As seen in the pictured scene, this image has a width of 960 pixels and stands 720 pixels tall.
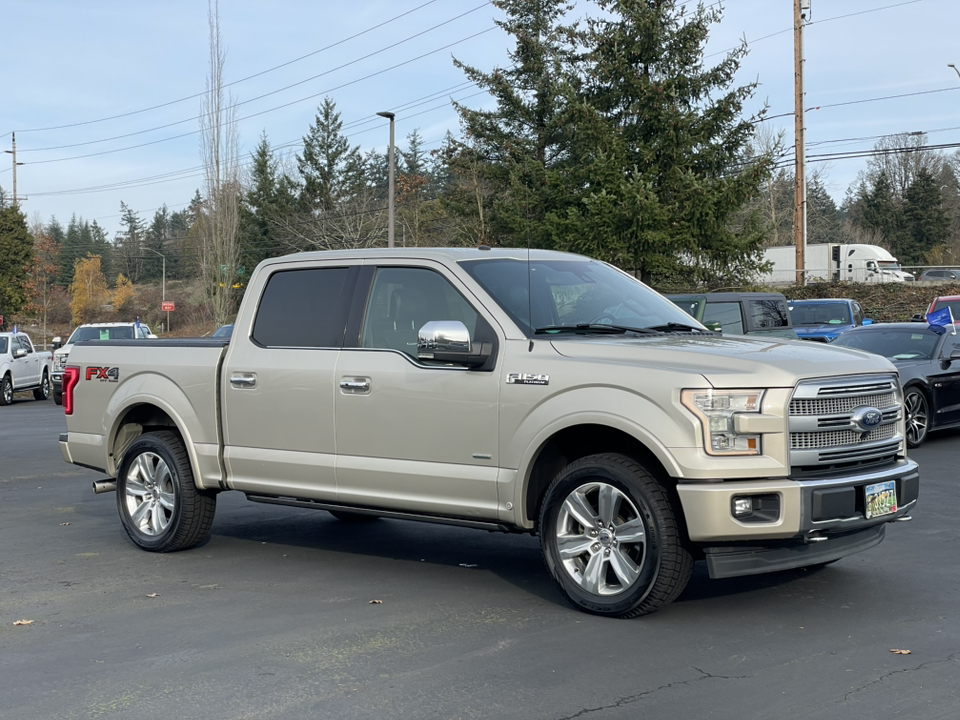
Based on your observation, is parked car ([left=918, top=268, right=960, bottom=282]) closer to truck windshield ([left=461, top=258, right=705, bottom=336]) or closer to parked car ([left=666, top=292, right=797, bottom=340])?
parked car ([left=666, top=292, right=797, bottom=340])

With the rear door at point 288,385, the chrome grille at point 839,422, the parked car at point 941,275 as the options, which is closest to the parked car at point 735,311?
the rear door at point 288,385

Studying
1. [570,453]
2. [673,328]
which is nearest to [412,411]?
[570,453]

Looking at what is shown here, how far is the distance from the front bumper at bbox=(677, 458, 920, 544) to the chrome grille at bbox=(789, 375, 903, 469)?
0.16 m

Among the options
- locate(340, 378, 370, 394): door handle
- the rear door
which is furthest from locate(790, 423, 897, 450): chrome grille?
the rear door

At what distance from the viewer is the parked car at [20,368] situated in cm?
2606

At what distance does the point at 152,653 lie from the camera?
5.45 m

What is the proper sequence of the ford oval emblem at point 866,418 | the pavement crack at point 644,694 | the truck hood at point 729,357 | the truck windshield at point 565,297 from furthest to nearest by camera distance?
the truck windshield at point 565,297
the ford oval emblem at point 866,418
the truck hood at point 729,357
the pavement crack at point 644,694

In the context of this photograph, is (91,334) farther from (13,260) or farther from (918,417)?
(13,260)

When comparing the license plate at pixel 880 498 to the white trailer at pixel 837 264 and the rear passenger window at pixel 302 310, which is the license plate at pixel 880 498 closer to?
the rear passenger window at pixel 302 310

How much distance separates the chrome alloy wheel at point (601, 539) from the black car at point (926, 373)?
28.6ft

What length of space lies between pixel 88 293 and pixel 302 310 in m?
93.1

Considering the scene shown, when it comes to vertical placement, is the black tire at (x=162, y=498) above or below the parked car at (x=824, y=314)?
below

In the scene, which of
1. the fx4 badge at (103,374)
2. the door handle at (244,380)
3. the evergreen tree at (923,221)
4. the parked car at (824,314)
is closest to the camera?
the door handle at (244,380)

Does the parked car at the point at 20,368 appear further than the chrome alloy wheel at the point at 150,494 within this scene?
Yes
